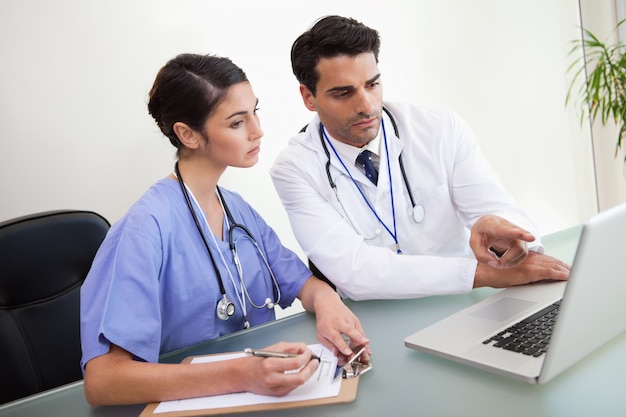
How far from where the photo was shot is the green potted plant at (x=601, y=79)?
305cm

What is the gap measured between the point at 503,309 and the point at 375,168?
0.78m

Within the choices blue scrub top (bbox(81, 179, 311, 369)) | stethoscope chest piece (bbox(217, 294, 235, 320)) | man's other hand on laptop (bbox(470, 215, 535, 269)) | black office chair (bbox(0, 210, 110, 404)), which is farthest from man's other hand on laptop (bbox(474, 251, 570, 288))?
black office chair (bbox(0, 210, 110, 404))

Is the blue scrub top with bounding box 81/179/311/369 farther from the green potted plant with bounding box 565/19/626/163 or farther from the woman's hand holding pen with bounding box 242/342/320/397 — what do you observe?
the green potted plant with bounding box 565/19/626/163

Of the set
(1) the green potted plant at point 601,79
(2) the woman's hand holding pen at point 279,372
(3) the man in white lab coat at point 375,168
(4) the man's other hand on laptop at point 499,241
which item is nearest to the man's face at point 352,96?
(3) the man in white lab coat at point 375,168

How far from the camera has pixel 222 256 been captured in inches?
49.1

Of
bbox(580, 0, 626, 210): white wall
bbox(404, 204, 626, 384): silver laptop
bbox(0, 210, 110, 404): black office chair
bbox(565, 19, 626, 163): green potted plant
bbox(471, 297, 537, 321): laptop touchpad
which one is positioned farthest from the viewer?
bbox(580, 0, 626, 210): white wall

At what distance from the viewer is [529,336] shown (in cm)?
82

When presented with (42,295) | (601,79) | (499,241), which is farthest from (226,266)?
(601,79)

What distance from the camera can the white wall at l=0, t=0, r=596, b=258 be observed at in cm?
193

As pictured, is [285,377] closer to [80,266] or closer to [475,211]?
[80,266]

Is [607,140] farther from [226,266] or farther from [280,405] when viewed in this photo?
[280,405]

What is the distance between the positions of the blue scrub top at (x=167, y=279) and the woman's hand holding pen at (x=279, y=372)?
0.27m

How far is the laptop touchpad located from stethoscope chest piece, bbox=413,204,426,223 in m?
0.60

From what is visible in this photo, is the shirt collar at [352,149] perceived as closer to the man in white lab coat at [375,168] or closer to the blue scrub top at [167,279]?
the man in white lab coat at [375,168]
